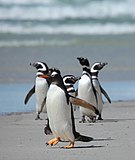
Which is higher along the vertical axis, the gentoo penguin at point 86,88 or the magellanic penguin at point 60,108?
the gentoo penguin at point 86,88

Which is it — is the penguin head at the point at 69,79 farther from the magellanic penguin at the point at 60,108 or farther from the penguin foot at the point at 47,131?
the magellanic penguin at the point at 60,108

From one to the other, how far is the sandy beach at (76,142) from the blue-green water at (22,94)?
4.08 feet

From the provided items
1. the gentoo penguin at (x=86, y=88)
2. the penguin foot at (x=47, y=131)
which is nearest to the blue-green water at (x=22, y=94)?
the gentoo penguin at (x=86, y=88)

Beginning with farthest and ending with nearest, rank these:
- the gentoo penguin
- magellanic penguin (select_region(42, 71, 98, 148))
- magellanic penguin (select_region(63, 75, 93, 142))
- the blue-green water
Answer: the blue-green water
the gentoo penguin
magellanic penguin (select_region(63, 75, 93, 142))
magellanic penguin (select_region(42, 71, 98, 148))

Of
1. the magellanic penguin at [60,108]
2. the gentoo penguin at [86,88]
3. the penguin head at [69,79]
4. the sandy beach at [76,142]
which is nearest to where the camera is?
the sandy beach at [76,142]

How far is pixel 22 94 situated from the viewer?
17703 millimetres

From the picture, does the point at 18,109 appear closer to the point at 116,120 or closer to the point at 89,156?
the point at 116,120

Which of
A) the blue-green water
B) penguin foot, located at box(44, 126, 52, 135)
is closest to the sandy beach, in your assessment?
penguin foot, located at box(44, 126, 52, 135)

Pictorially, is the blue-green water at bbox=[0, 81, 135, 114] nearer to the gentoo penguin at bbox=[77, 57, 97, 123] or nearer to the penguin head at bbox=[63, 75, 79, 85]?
the gentoo penguin at bbox=[77, 57, 97, 123]

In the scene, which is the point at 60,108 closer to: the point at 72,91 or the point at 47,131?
the point at 47,131

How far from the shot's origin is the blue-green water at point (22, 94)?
14.9 meters

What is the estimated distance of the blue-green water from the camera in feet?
48.7

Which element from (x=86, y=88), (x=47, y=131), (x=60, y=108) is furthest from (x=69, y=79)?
(x=60, y=108)

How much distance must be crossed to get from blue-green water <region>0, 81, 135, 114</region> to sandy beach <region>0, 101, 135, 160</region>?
49.0 inches
